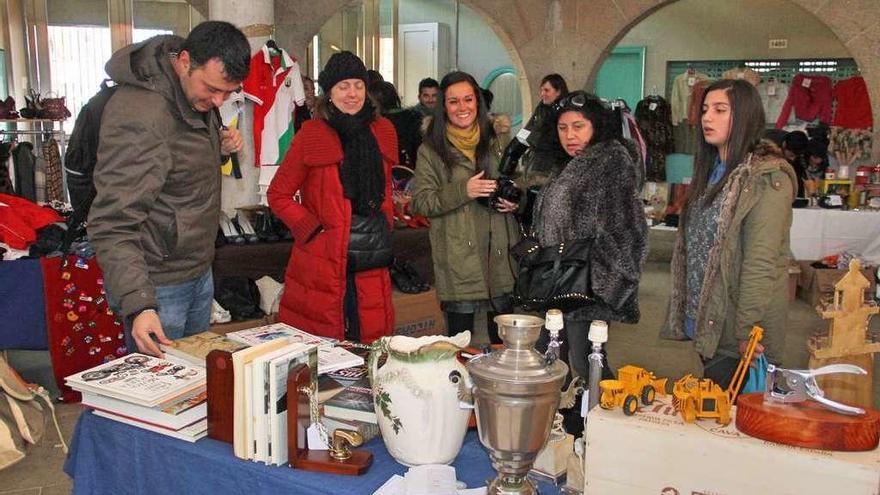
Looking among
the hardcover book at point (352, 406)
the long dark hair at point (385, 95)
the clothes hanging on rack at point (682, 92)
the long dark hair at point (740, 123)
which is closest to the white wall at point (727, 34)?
the clothes hanging on rack at point (682, 92)

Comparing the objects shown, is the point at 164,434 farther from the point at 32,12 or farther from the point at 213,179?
the point at 32,12

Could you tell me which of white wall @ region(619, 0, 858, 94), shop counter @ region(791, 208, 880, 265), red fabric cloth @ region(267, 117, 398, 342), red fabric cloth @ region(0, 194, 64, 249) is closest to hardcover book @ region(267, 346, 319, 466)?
red fabric cloth @ region(267, 117, 398, 342)

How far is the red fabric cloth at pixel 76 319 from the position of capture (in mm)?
3850

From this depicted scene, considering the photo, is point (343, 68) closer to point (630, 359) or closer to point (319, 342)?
point (319, 342)

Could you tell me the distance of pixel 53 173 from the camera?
22.8ft

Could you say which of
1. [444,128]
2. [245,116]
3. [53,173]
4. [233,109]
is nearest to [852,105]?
[245,116]

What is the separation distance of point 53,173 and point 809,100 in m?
7.99

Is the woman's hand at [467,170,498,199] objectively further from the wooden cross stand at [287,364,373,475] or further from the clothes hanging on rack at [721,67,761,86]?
the clothes hanging on rack at [721,67,761,86]

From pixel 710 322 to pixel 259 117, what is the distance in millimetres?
4216

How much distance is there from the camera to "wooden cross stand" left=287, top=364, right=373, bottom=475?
62.3 inches

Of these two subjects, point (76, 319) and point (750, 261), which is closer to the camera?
point (750, 261)

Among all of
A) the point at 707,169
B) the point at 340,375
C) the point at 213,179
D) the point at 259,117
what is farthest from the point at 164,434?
the point at 259,117

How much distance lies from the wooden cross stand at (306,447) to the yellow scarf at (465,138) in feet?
5.87

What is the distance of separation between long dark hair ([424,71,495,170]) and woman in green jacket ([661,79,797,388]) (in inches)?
39.3
